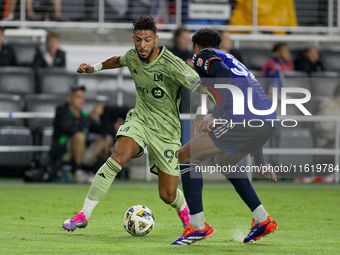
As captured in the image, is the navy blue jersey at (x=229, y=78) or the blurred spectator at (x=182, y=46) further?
the blurred spectator at (x=182, y=46)

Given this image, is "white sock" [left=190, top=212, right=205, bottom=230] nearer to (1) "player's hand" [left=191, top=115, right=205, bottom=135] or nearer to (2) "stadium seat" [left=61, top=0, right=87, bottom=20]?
(1) "player's hand" [left=191, top=115, right=205, bottom=135]

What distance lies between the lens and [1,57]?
11680 millimetres

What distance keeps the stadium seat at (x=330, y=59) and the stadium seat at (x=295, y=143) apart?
288 centimetres

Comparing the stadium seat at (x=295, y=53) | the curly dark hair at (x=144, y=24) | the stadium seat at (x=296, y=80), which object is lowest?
the stadium seat at (x=296, y=80)

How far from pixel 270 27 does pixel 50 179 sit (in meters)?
6.35

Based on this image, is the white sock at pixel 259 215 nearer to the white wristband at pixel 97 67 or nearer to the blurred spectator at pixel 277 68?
the white wristband at pixel 97 67

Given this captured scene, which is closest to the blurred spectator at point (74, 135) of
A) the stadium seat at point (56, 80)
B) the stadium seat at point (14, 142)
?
the stadium seat at point (14, 142)

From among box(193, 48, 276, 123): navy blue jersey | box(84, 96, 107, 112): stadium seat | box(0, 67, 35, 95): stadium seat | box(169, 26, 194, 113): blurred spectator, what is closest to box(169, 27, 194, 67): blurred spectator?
box(169, 26, 194, 113): blurred spectator

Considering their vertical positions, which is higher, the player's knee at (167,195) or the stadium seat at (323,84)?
the stadium seat at (323,84)

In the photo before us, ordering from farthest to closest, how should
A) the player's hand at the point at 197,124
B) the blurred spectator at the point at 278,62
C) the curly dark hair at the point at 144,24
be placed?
1. the blurred spectator at the point at 278,62
2. the curly dark hair at the point at 144,24
3. the player's hand at the point at 197,124

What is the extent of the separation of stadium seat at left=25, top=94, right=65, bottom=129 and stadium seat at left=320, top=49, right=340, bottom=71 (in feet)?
20.0

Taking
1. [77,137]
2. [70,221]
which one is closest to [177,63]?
[70,221]

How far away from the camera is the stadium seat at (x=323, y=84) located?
11.9 metres

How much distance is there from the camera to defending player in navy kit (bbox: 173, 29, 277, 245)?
470cm
